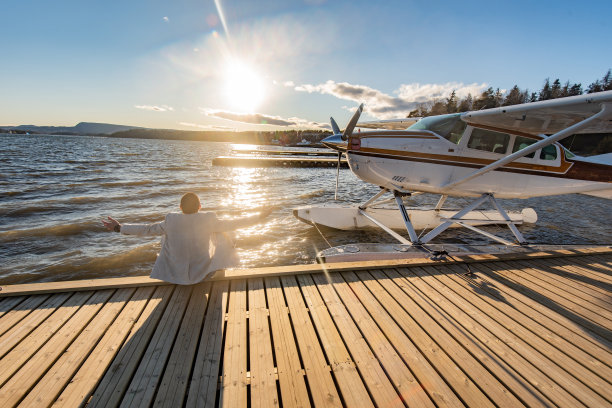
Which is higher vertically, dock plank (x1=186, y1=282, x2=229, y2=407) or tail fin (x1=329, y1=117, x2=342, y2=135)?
tail fin (x1=329, y1=117, x2=342, y2=135)

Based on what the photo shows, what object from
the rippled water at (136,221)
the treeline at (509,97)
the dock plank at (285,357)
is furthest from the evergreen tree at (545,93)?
the dock plank at (285,357)

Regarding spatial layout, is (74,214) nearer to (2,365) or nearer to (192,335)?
(2,365)

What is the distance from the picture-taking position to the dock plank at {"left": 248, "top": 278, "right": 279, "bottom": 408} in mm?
2001

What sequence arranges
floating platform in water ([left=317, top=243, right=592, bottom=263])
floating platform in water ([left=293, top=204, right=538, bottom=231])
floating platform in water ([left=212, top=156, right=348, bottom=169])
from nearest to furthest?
floating platform in water ([left=317, top=243, right=592, bottom=263]) → floating platform in water ([left=293, top=204, right=538, bottom=231]) → floating platform in water ([left=212, top=156, right=348, bottom=169])

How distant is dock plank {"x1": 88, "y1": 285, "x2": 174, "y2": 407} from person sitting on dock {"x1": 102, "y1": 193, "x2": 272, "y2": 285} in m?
0.35

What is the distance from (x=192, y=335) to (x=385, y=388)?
1878 millimetres

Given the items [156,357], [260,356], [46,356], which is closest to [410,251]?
[260,356]

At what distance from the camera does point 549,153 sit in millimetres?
6324

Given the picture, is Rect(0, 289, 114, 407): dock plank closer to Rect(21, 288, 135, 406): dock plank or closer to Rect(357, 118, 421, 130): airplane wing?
Rect(21, 288, 135, 406): dock plank

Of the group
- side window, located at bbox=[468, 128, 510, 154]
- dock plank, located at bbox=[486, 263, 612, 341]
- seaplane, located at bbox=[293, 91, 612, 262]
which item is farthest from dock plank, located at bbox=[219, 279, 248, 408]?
side window, located at bbox=[468, 128, 510, 154]

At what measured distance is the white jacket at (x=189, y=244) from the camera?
317 centimetres

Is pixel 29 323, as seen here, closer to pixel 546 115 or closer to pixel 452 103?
pixel 546 115

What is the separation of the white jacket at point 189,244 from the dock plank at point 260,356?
699 mm

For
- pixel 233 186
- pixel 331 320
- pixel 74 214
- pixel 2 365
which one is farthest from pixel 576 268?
pixel 233 186
